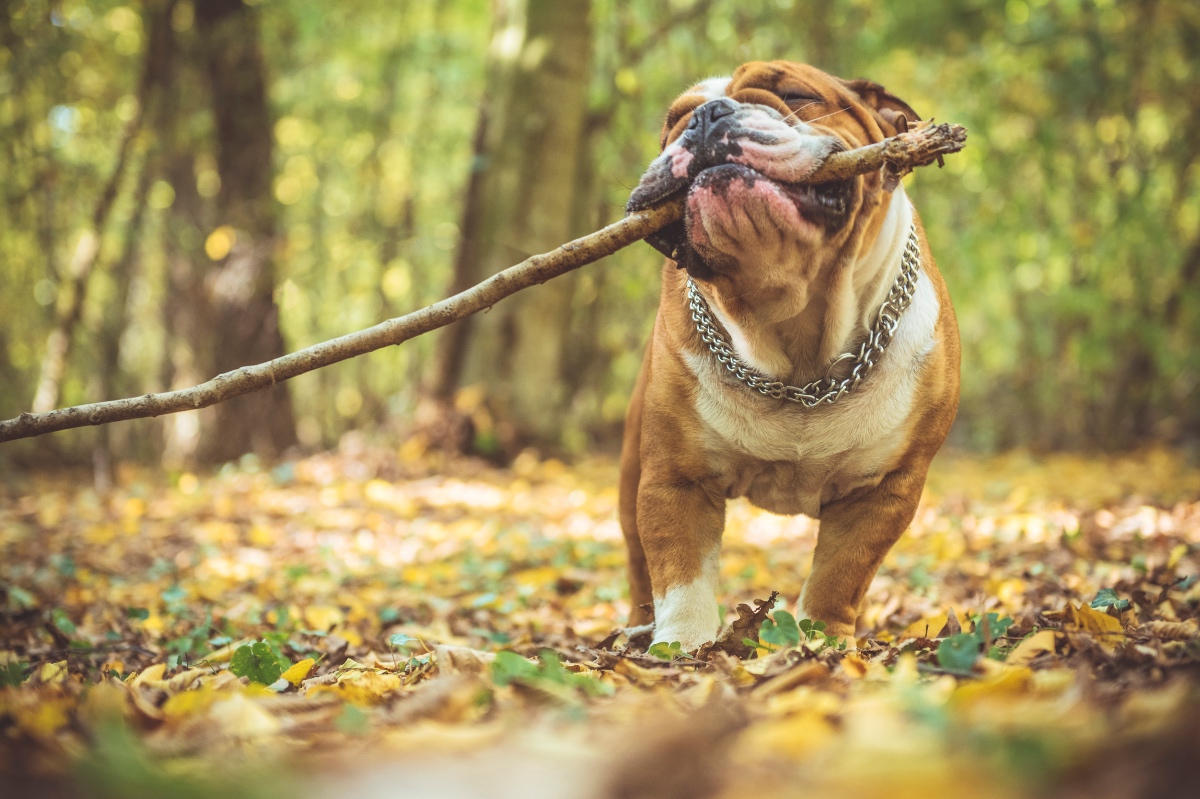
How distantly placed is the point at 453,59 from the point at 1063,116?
7643 mm

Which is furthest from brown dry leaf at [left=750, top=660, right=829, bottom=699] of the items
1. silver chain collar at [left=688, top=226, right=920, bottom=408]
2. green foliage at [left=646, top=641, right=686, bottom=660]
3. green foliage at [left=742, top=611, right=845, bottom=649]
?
silver chain collar at [left=688, top=226, right=920, bottom=408]

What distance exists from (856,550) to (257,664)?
181 cm

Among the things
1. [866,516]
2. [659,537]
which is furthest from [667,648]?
[866,516]

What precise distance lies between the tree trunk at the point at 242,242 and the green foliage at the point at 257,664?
737 centimetres

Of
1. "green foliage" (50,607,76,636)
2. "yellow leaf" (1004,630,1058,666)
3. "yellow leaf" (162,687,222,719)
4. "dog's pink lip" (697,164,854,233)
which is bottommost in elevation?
"green foliage" (50,607,76,636)

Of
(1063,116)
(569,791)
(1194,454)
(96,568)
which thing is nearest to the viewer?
(569,791)

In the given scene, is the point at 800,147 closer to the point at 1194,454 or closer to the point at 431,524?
the point at 431,524

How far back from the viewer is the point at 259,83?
10344mm

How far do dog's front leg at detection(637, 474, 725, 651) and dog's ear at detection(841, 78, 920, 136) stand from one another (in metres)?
1.40

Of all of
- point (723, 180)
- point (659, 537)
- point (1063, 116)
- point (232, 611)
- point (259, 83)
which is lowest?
point (232, 611)

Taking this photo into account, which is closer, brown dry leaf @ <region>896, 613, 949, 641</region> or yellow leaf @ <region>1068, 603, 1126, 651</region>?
yellow leaf @ <region>1068, 603, 1126, 651</region>

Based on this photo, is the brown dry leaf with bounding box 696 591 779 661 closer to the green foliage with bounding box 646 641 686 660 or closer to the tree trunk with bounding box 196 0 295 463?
the green foliage with bounding box 646 641 686 660

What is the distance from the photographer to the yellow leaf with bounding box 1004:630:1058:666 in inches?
85.8

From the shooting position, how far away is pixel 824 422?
3.09m
